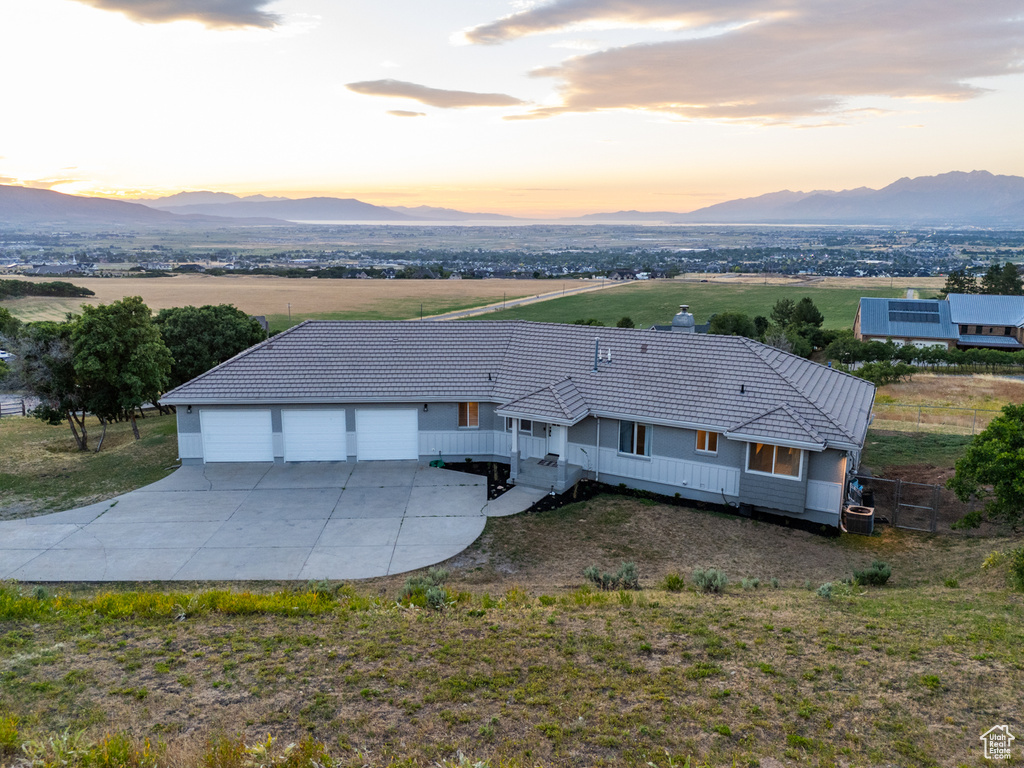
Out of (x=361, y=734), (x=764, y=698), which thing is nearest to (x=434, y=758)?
(x=361, y=734)

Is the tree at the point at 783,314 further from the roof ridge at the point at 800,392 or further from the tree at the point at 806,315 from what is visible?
the roof ridge at the point at 800,392

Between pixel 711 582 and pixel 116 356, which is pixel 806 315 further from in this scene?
pixel 116 356

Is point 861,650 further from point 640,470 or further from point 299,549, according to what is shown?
point 299,549

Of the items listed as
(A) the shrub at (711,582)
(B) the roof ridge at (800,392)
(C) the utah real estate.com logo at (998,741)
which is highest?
(B) the roof ridge at (800,392)

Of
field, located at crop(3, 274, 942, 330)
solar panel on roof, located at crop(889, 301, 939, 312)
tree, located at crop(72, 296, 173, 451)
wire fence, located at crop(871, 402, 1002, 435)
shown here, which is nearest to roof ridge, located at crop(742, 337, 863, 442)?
wire fence, located at crop(871, 402, 1002, 435)

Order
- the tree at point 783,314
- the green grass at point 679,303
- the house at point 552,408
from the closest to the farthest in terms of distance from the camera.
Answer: the house at point 552,408 < the tree at point 783,314 < the green grass at point 679,303

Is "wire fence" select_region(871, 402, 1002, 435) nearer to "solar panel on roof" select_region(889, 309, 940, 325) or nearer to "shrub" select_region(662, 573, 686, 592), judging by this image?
"shrub" select_region(662, 573, 686, 592)

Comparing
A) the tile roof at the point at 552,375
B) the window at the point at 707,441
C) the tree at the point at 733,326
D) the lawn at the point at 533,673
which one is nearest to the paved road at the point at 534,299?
the tree at the point at 733,326
